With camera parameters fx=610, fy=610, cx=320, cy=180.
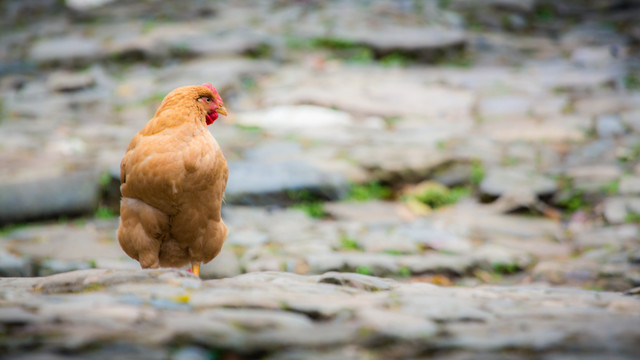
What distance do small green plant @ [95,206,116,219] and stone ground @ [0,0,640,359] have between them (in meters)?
0.02

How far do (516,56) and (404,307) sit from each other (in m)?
8.08

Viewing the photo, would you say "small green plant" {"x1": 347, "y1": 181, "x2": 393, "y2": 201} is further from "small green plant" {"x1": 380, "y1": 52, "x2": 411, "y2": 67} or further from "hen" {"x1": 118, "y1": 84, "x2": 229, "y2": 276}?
"small green plant" {"x1": 380, "y1": 52, "x2": 411, "y2": 67}

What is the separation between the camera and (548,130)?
6.63 meters

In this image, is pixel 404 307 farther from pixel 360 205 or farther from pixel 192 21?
pixel 192 21

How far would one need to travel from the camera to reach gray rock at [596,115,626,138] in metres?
6.45

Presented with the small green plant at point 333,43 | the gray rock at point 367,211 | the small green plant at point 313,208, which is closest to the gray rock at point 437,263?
the gray rock at point 367,211

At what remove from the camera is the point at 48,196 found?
5.03m

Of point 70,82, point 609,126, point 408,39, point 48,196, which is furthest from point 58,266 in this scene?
point 408,39

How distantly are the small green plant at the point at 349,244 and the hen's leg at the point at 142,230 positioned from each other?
1812 millimetres

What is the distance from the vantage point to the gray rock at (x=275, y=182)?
529 centimetres

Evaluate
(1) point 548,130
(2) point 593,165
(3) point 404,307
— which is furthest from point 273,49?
(3) point 404,307

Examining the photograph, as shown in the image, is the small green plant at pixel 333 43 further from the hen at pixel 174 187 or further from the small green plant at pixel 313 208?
the hen at pixel 174 187

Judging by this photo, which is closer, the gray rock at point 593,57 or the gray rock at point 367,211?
the gray rock at point 367,211

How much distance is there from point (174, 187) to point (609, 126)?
5410 millimetres
